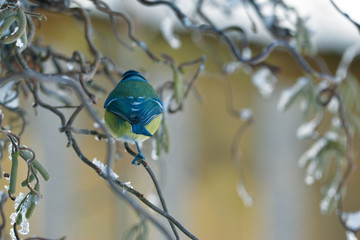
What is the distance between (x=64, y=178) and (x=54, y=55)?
4.32 feet

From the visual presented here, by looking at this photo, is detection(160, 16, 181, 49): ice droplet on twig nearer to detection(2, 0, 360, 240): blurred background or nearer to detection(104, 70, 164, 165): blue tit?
detection(104, 70, 164, 165): blue tit

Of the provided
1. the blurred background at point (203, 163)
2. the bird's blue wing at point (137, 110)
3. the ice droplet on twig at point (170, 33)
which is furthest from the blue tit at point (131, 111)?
the blurred background at point (203, 163)

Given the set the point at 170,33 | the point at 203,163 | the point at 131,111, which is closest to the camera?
the point at 131,111

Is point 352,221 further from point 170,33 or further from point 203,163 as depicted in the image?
point 203,163

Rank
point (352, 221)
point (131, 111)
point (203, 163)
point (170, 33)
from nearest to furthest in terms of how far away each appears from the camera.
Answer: point (131, 111), point (352, 221), point (170, 33), point (203, 163)

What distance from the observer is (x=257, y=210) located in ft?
8.41

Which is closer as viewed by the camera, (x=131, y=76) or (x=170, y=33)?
(x=131, y=76)

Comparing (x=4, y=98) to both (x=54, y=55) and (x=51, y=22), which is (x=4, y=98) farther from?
(x=51, y=22)

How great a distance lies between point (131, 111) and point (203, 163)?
188cm

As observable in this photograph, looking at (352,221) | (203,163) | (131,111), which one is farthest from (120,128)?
(203,163)

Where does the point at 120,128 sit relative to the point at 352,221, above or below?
above

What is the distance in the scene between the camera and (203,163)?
240 cm

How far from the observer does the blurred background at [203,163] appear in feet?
6.17

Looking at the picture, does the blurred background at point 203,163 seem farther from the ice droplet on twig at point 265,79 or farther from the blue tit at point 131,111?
the blue tit at point 131,111
